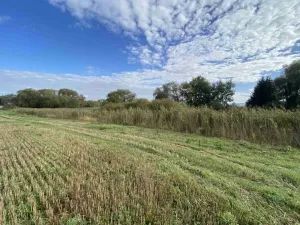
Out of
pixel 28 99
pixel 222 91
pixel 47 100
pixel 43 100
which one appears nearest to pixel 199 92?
pixel 222 91

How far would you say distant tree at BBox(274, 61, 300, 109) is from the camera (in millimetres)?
31117

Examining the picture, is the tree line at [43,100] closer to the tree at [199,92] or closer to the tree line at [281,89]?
the tree at [199,92]

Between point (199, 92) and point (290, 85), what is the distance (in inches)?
572

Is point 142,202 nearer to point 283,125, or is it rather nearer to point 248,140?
point 248,140

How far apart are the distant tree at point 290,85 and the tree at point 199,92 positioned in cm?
1091

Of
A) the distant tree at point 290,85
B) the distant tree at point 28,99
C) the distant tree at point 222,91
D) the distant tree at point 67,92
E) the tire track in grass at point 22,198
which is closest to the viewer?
the tire track in grass at point 22,198

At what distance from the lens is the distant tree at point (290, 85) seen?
3112 centimetres

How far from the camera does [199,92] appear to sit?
39844 mm

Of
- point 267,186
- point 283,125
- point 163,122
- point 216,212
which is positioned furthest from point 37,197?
point 163,122

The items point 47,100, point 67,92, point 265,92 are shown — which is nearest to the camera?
point 265,92

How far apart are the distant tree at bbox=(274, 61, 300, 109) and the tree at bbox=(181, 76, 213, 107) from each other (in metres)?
10.9

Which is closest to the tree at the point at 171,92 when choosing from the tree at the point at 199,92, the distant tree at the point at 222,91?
the tree at the point at 199,92

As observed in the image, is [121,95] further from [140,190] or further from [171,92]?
[140,190]

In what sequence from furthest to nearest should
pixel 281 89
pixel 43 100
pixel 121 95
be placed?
pixel 43 100, pixel 121 95, pixel 281 89
